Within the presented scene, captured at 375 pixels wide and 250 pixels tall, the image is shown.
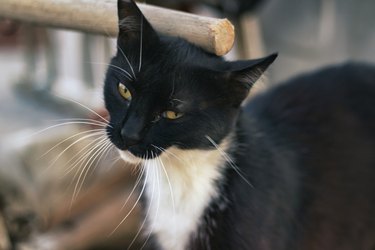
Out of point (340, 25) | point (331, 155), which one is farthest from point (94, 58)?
point (331, 155)

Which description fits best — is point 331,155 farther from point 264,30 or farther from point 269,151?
point 264,30

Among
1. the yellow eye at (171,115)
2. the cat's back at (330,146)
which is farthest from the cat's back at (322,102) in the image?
the yellow eye at (171,115)

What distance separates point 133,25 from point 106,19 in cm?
6

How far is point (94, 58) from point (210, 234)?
186cm

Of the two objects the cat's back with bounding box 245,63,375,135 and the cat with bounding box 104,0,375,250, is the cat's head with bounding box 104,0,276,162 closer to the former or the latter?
the cat with bounding box 104,0,375,250

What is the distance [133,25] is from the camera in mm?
892

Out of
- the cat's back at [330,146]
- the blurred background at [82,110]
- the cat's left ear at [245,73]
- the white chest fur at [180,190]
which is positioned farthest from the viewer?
the blurred background at [82,110]

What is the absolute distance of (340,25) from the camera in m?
2.09

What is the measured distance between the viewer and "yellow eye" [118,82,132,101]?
2.98 ft

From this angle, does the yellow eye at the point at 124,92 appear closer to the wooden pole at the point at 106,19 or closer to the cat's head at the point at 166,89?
the cat's head at the point at 166,89

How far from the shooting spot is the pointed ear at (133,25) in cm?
86

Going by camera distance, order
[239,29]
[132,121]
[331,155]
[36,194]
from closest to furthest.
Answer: [132,121] → [331,155] → [36,194] → [239,29]

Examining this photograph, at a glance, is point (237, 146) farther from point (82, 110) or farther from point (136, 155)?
point (82, 110)

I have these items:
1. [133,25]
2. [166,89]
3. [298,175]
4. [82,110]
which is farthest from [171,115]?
[82,110]
